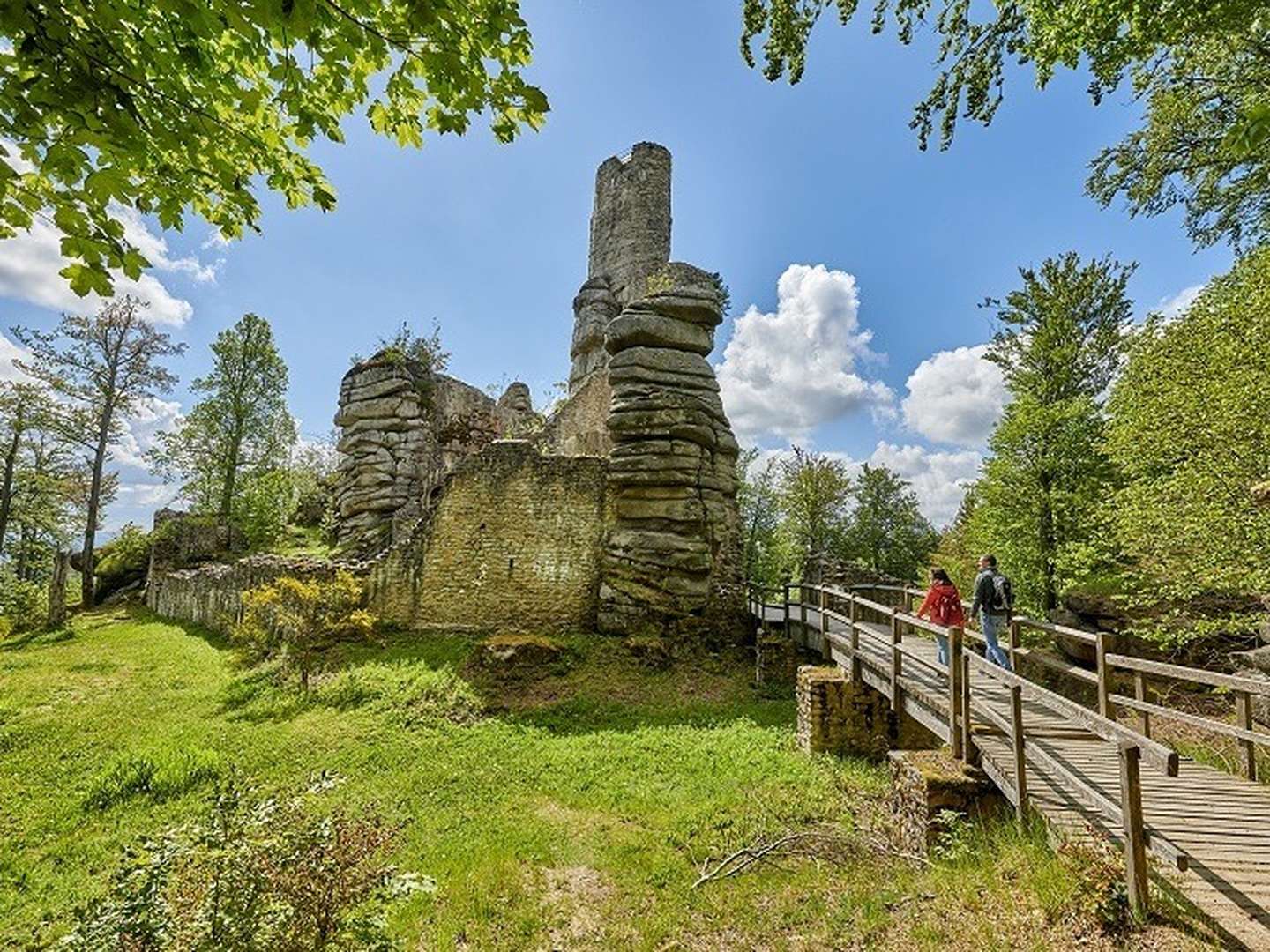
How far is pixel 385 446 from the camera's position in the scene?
1819 cm

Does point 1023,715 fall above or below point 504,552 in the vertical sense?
below

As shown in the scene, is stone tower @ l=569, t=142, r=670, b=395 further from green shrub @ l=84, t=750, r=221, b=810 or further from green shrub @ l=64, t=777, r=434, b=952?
green shrub @ l=64, t=777, r=434, b=952

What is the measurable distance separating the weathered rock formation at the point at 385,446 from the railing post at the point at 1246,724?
16.8m

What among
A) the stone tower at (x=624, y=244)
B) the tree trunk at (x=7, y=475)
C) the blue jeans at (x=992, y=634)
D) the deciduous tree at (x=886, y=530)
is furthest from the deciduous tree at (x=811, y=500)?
the tree trunk at (x=7, y=475)

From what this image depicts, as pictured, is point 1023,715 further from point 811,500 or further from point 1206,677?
point 811,500

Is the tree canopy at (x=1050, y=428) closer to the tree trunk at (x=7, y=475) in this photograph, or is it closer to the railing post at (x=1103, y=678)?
the railing post at (x=1103, y=678)

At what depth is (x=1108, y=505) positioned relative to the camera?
12.5 meters

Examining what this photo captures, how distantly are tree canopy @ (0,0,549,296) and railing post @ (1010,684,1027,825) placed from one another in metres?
5.80

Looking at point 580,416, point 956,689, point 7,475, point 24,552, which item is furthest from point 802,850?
point 24,552

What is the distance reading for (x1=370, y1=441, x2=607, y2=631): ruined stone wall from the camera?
44.1ft

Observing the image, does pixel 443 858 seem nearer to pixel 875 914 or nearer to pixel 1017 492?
pixel 875 914

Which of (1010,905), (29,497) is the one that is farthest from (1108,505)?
(29,497)

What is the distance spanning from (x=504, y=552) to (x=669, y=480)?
172 inches

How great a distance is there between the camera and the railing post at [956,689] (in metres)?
5.76
